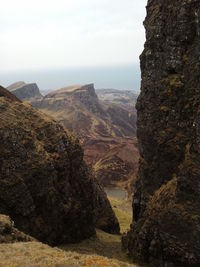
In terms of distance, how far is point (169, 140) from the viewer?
1753 inches

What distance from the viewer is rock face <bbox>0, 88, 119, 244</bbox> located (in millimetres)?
43500

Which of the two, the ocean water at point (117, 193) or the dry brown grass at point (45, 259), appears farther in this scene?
the ocean water at point (117, 193)

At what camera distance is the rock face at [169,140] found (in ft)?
123

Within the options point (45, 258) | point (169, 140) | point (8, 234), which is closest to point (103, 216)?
point (169, 140)

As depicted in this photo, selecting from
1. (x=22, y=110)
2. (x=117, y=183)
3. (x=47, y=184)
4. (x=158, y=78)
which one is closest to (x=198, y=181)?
(x=158, y=78)

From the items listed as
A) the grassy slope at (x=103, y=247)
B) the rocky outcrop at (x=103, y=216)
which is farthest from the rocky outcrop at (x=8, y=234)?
the rocky outcrop at (x=103, y=216)

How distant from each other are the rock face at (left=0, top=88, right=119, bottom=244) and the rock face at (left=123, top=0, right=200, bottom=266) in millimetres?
7896

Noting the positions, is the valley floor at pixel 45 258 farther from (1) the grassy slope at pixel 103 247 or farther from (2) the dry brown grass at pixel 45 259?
(1) the grassy slope at pixel 103 247

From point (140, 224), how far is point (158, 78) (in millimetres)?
16754

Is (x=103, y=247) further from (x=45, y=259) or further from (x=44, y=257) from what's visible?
(x=45, y=259)

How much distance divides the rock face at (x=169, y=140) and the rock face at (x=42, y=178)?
7.90 m

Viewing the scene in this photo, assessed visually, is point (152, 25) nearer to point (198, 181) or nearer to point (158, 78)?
point (158, 78)

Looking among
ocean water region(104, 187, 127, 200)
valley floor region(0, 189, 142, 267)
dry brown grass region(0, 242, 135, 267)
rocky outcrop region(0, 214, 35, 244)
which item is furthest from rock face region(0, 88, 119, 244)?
ocean water region(104, 187, 127, 200)

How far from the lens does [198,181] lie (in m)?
37.4
